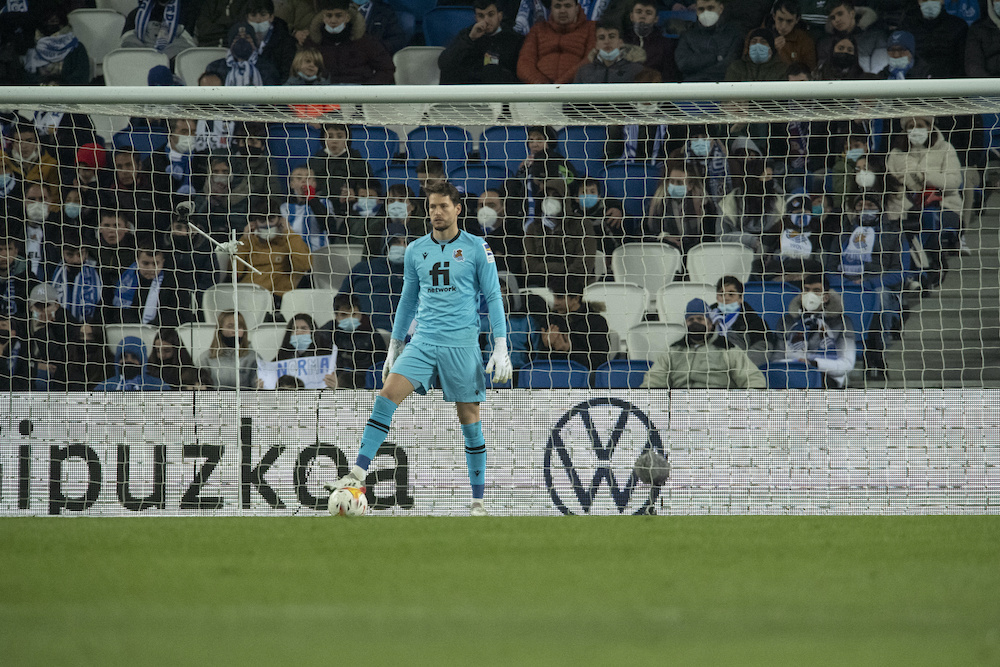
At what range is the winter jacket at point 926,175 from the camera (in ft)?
25.2

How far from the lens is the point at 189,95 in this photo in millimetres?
5469

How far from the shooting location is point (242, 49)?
31.4 feet

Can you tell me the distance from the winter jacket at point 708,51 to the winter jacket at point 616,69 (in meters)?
0.36

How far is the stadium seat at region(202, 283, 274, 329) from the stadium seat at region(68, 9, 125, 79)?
136 inches

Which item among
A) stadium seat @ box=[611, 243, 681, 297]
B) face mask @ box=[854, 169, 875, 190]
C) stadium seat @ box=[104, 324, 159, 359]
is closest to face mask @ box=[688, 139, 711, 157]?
stadium seat @ box=[611, 243, 681, 297]

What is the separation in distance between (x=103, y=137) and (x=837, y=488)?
262 inches

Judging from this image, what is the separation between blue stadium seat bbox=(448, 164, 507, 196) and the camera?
8359mm

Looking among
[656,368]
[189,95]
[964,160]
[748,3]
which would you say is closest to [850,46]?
[748,3]

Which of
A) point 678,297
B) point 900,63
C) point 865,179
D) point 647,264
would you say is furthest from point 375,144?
point 900,63

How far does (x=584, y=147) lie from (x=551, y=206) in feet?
2.71

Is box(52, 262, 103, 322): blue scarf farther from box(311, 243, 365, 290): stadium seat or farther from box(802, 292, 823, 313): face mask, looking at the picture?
box(802, 292, 823, 313): face mask

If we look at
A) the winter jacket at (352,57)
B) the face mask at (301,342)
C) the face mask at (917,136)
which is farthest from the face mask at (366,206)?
the face mask at (917,136)

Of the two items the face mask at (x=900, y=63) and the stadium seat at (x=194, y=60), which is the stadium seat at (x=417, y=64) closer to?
the stadium seat at (x=194, y=60)

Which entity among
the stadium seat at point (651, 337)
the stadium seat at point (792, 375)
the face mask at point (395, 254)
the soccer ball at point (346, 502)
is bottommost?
the soccer ball at point (346, 502)
